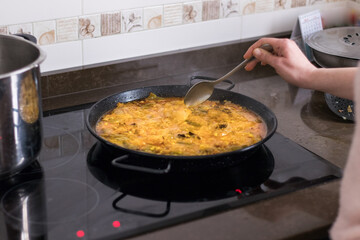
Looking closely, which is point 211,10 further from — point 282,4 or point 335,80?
point 335,80

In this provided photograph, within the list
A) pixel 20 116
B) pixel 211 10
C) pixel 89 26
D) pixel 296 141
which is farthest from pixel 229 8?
pixel 20 116

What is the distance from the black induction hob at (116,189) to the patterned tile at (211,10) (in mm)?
570

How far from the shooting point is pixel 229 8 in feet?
6.11

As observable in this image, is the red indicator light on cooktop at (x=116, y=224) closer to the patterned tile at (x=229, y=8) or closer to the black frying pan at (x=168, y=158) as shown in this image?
the black frying pan at (x=168, y=158)

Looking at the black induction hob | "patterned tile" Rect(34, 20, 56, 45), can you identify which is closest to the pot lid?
the black induction hob

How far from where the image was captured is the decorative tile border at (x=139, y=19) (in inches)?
61.7

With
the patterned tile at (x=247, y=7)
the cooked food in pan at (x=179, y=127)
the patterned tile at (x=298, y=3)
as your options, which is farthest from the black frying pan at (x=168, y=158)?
Result: the patterned tile at (x=298, y=3)

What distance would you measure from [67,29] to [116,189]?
59cm

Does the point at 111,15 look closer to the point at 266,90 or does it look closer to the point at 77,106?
the point at 77,106

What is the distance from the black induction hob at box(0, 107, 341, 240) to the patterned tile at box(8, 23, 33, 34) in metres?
0.30

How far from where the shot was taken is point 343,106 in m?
1.58

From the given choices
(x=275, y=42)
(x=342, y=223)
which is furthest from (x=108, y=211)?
(x=275, y=42)

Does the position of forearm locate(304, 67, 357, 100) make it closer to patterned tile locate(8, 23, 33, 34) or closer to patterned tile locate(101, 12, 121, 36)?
patterned tile locate(101, 12, 121, 36)

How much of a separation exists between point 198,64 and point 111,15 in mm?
356
